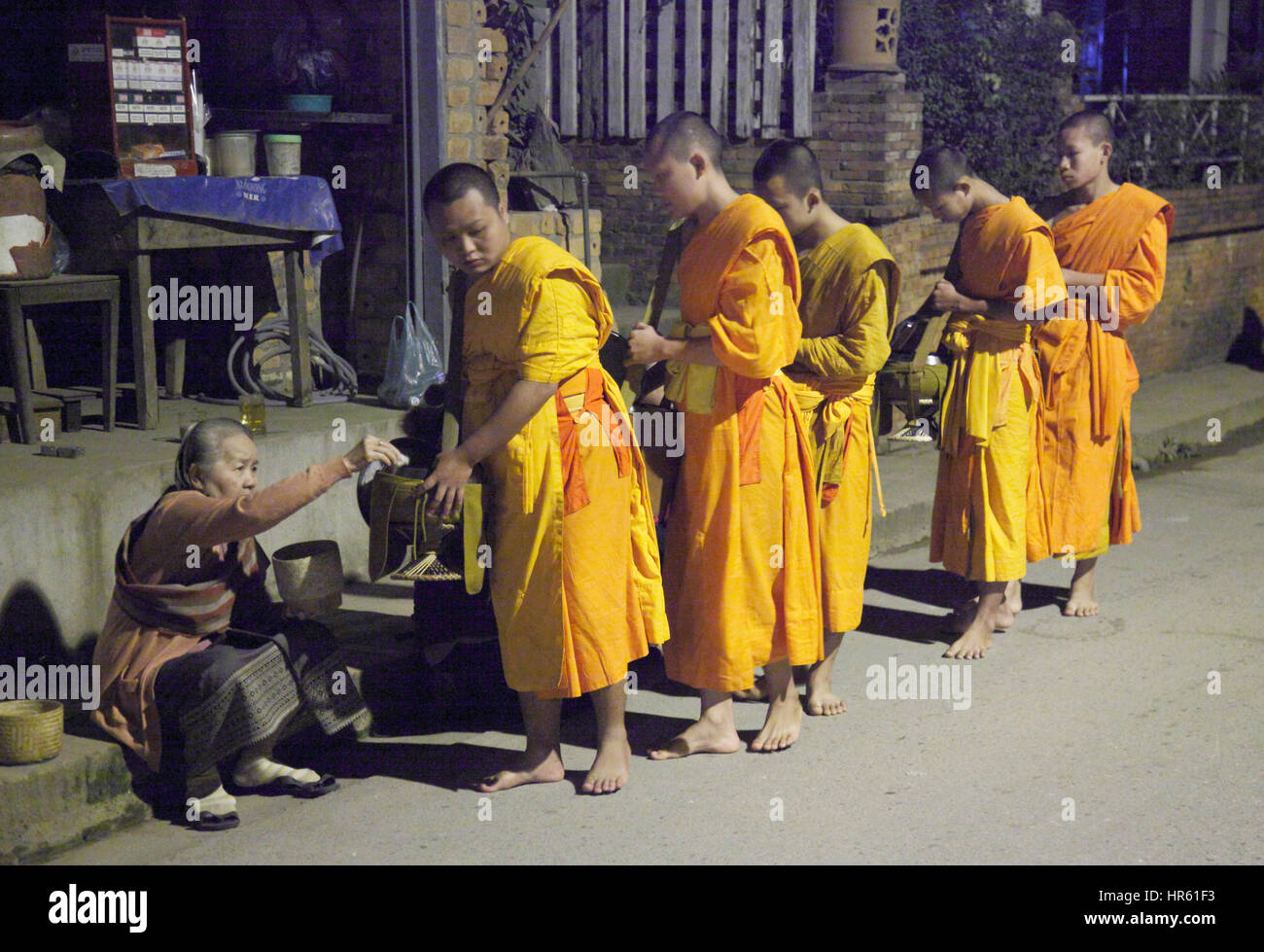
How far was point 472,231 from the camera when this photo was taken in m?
4.33

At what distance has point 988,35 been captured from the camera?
12.5 metres

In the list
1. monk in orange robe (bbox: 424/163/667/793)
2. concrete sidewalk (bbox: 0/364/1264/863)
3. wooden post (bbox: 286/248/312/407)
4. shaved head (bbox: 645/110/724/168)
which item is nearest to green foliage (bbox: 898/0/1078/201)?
concrete sidewalk (bbox: 0/364/1264/863)

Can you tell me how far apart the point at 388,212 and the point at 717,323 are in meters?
3.48

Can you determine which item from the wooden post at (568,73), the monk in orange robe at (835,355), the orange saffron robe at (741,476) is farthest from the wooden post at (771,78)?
the orange saffron robe at (741,476)

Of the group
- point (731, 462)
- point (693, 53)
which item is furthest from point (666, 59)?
point (731, 462)

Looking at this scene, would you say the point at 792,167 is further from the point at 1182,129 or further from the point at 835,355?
the point at 1182,129

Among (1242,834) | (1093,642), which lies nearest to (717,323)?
(1242,834)

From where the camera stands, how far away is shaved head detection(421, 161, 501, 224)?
4277mm

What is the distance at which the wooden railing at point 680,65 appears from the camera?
34.7ft

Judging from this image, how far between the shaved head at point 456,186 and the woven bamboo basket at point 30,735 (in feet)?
5.87

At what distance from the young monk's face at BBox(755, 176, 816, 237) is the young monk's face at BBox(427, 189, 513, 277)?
1085mm

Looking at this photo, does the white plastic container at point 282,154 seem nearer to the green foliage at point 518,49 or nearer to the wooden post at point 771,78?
the green foliage at point 518,49

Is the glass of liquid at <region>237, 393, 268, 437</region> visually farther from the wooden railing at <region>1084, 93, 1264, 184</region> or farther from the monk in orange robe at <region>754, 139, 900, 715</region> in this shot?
the wooden railing at <region>1084, 93, 1264, 184</region>

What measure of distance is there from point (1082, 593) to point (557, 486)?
10.1ft
